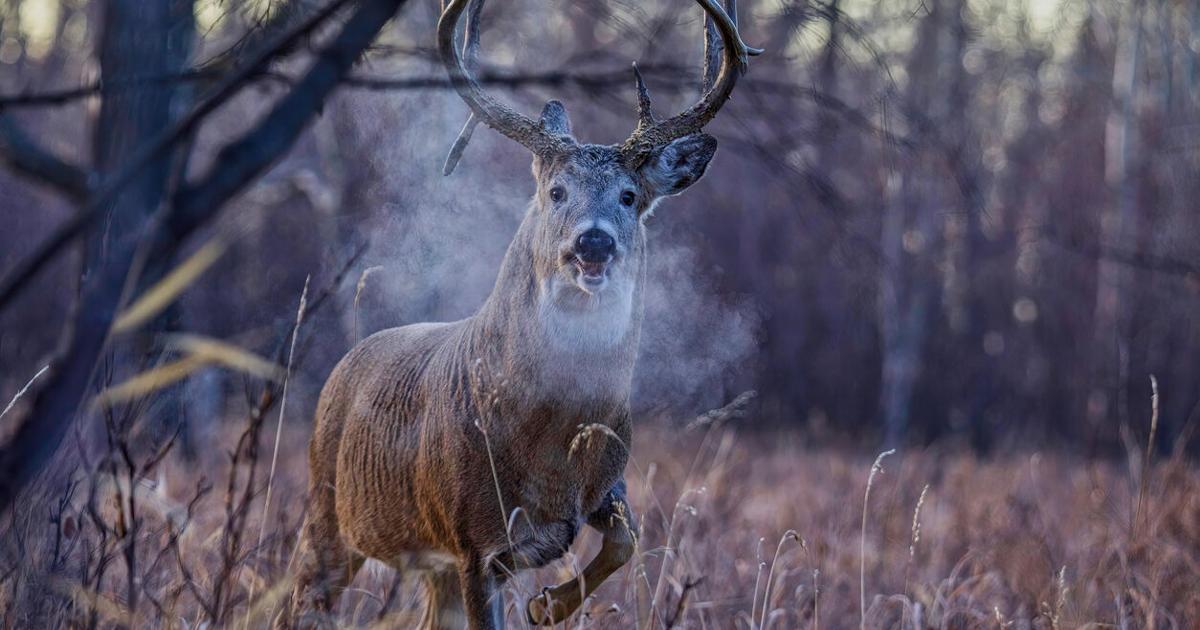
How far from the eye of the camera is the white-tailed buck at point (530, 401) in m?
4.54

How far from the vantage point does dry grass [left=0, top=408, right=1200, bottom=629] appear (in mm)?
3416

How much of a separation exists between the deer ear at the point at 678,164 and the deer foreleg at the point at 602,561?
1141 millimetres

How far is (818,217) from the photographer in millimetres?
15906

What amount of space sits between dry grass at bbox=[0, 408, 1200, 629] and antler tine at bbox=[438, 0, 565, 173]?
1.30 metres

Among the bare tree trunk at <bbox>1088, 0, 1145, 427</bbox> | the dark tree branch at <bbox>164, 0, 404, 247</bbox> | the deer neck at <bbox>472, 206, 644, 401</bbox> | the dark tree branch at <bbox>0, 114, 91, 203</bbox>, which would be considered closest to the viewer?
the dark tree branch at <bbox>164, 0, 404, 247</bbox>

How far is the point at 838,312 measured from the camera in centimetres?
2512

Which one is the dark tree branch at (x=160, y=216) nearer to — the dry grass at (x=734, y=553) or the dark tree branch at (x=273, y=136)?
the dark tree branch at (x=273, y=136)

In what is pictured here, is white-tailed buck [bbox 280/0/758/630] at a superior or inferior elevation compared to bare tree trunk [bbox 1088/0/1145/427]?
inferior

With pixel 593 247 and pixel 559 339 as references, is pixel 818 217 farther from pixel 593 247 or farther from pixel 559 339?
pixel 593 247

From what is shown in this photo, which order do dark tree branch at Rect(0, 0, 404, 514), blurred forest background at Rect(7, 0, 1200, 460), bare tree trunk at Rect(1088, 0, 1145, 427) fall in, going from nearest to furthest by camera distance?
1. dark tree branch at Rect(0, 0, 404, 514)
2. blurred forest background at Rect(7, 0, 1200, 460)
3. bare tree trunk at Rect(1088, 0, 1145, 427)

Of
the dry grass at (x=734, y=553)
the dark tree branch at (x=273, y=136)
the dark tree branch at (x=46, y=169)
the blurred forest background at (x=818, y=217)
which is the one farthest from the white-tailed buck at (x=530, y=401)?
the dark tree branch at (x=273, y=136)

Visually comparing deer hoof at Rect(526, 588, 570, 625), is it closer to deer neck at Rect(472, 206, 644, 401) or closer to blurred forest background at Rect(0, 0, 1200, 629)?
blurred forest background at Rect(0, 0, 1200, 629)

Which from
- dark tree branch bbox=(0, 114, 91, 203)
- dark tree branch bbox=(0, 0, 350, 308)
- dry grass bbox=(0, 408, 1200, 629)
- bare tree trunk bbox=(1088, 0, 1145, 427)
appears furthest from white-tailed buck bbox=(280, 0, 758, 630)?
bare tree trunk bbox=(1088, 0, 1145, 427)

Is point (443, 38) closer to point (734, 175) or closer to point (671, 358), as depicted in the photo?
point (671, 358)
